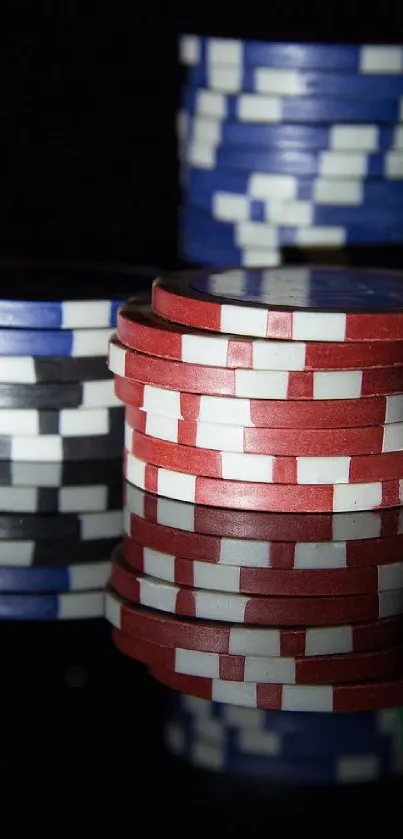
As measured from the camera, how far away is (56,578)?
2477 mm

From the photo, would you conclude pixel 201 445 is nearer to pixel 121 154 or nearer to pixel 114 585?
pixel 114 585

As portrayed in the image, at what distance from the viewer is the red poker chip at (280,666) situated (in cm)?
211

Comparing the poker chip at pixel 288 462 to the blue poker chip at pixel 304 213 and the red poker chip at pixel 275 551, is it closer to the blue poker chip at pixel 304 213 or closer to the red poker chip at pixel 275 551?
the red poker chip at pixel 275 551

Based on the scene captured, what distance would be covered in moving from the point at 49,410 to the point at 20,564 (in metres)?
0.42

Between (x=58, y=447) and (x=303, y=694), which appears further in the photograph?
(x=58, y=447)

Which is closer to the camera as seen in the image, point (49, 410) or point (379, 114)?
point (49, 410)

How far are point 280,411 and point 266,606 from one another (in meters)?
0.34

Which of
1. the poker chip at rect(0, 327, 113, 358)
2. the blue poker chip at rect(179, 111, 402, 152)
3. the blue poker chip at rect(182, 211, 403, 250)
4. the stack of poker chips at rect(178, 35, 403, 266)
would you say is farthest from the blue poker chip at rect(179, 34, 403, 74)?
the poker chip at rect(0, 327, 113, 358)

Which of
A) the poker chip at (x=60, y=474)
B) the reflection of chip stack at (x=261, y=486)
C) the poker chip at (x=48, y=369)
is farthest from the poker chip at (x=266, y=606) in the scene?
the poker chip at (x=48, y=369)

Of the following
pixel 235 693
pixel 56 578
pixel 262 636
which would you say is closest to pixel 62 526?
pixel 56 578

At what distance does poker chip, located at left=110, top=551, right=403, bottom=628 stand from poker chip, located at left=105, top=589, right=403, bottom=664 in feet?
0.07

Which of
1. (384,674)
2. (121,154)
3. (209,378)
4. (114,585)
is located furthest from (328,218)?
(384,674)

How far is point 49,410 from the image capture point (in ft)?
9.41

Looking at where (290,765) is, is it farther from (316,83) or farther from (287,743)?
(316,83)
